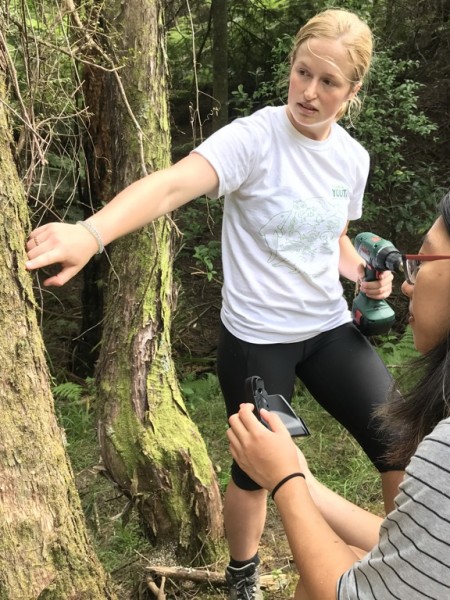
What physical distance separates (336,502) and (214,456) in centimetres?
163

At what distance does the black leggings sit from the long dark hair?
0.50 m

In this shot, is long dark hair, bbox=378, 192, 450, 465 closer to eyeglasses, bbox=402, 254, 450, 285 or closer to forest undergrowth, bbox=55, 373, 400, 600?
eyeglasses, bbox=402, 254, 450, 285

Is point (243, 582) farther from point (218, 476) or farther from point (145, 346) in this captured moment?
point (145, 346)

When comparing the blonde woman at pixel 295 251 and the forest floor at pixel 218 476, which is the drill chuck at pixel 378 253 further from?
the forest floor at pixel 218 476

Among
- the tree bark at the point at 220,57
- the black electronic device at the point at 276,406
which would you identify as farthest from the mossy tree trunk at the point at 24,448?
the tree bark at the point at 220,57

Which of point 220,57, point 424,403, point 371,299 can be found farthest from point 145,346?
point 220,57

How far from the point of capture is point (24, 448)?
1.55 metres

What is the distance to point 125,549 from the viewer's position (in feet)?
9.15

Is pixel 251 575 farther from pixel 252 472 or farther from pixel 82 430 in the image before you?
pixel 82 430

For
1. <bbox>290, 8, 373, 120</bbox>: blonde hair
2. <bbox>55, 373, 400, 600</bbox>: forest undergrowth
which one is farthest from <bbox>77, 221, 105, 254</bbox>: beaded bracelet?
<bbox>55, 373, 400, 600</bbox>: forest undergrowth

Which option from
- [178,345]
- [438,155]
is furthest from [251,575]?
[438,155]

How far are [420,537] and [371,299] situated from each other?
4.59 feet

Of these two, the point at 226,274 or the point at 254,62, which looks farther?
the point at 254,62

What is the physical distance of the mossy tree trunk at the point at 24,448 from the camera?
1.51 meters
